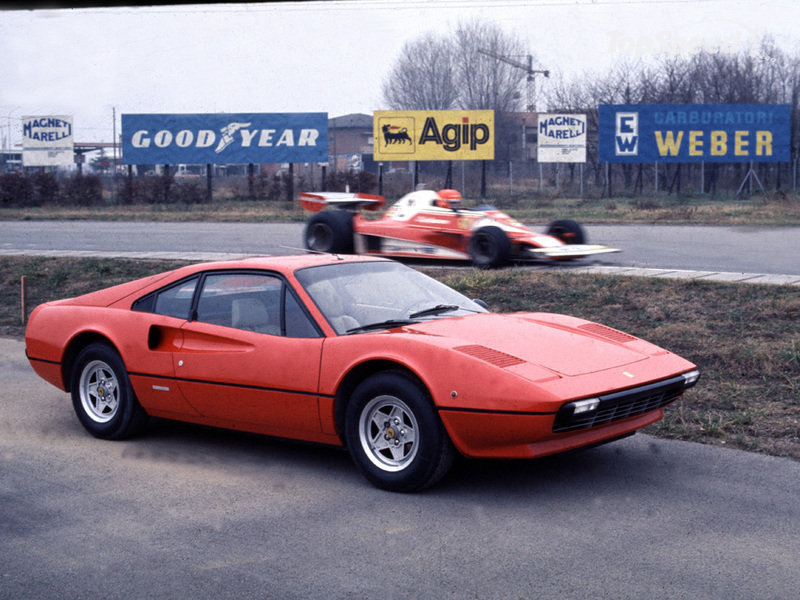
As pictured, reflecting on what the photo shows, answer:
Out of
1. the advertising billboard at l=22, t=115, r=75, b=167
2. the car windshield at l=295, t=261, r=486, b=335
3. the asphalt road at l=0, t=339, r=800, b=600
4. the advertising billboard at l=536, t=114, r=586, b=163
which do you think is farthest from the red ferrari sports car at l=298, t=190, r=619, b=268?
the advertising billboard at l=22, t=115, r=75, b=167

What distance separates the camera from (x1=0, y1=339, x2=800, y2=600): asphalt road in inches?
145

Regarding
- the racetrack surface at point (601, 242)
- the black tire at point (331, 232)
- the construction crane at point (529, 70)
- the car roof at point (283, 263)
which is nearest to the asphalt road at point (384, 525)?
the car roof at point (283, 263)

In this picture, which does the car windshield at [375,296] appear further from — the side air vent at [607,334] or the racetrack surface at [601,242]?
the racetrack surface at [601,242]

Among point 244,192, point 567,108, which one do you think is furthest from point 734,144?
point 244,192

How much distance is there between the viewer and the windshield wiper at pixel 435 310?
552cm

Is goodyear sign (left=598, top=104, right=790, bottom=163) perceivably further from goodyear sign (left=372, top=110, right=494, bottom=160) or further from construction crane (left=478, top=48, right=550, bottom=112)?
construction crane (left=478, top=48, right=550, bottom=112)

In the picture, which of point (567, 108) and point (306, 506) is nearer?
point (306, 506)

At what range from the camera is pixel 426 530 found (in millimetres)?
4270

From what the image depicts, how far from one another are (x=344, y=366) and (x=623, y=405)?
144 centimetres

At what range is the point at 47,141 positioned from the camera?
46438 millimetres

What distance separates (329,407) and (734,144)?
120 ft

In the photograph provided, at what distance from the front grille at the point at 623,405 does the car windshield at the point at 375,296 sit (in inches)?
Result: 46.4

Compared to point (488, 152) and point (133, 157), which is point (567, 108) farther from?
point (133, 157)

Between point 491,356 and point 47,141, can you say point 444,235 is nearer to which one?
point 491,356
